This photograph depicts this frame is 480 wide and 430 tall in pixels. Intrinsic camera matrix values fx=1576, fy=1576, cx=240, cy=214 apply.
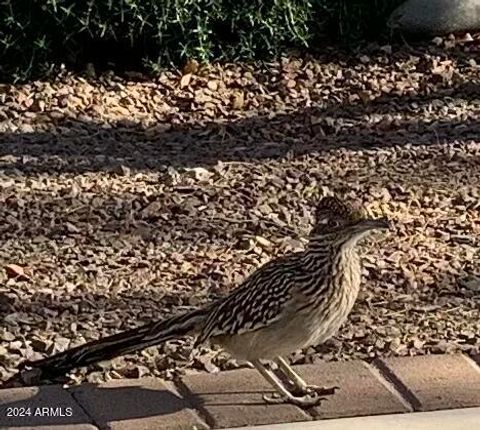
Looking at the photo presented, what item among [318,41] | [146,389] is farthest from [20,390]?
[318,41]

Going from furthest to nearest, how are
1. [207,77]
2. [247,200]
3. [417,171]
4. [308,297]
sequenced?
[207,77], [417,171], [247,200], [308,297]

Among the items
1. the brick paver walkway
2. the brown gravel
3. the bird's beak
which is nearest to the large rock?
the brown gravel

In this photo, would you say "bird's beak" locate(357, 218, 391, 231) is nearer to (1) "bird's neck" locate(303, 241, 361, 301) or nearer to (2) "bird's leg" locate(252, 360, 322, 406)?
(1) "bird's neck" locate(303, 241, 361, 301)

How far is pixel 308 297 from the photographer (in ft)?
17.5

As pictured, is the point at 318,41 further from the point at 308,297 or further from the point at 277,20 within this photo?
the point at 308,297

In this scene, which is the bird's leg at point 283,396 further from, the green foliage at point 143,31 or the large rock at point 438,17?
the large rock at point 438,17

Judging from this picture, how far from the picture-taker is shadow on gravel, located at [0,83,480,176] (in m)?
8.37

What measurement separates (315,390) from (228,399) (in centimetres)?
31

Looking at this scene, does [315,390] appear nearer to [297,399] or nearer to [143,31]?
[297,399]

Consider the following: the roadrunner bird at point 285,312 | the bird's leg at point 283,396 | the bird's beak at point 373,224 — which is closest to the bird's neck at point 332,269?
the roadrunner bird at point 285,312

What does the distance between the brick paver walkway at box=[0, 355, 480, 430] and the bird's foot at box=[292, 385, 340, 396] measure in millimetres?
25

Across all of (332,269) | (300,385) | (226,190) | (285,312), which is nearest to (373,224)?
(332,269)

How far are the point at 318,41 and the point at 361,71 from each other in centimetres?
59

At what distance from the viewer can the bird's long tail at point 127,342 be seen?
545 centimetres
